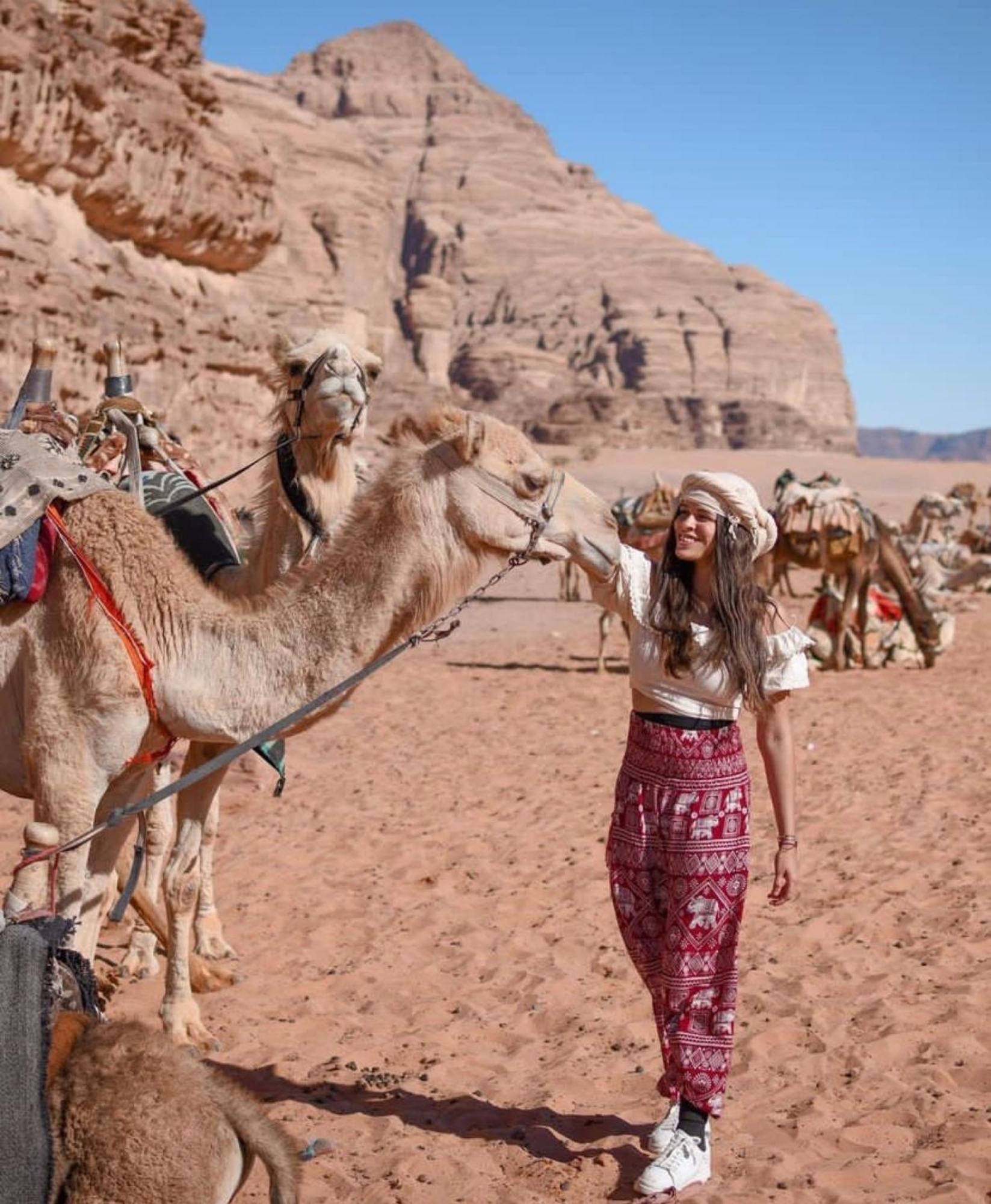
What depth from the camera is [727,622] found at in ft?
11.3

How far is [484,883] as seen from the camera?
681 centimetres

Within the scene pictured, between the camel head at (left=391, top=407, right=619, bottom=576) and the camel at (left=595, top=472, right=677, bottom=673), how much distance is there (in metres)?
10.7

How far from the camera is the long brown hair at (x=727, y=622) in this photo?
344 centimetres

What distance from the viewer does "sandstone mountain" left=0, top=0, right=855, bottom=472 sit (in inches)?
567

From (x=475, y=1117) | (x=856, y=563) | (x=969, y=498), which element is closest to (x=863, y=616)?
(x=856, y=563)

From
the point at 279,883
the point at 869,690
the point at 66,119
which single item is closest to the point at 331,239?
the point at 66,119

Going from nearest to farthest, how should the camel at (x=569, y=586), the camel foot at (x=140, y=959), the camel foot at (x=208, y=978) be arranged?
the camel foot at (x=208, y=978)
the camel foot at (x=140, y=959)
the camel at (x=569, y=586)

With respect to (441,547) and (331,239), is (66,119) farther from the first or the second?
(331,239)

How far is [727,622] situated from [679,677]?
21cm

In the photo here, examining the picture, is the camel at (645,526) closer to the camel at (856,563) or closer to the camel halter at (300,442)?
the camel at (856,563)

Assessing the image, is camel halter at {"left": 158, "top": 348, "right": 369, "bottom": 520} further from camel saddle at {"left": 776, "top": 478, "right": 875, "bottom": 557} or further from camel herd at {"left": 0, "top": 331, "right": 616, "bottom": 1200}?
camel saddle at {"left": 776, "top": 478, "right": 875, "bottom": 557}

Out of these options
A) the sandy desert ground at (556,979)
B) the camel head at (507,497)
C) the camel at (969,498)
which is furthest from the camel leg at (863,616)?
the camel at (969,498)

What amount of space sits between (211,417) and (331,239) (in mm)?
63496

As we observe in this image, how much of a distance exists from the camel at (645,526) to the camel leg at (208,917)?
29.6 ft
